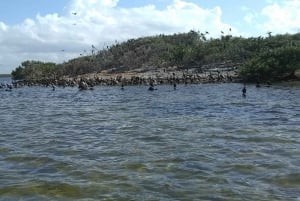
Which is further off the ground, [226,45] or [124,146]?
[226,45]

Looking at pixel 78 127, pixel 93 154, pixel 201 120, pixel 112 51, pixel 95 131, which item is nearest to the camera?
pixel 93 154

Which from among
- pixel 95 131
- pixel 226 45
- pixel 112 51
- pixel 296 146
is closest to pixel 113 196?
pixel 296 146

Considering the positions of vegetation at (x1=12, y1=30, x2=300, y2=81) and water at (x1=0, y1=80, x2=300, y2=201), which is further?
vegetation at (x1=12, y1=30, x2=300, y2=81)

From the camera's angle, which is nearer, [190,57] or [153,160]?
[153,160]

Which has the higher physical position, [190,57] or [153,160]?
[190,57]

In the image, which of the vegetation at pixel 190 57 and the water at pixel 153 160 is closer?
the water at pixel 153 160

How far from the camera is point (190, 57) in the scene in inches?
5197

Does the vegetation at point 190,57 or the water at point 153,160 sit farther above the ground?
the vegetation at point 190,57

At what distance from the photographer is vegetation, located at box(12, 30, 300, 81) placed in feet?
306

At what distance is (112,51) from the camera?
180 m

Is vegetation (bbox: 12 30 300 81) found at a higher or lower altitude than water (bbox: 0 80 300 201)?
higher

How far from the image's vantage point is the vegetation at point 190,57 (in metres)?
93.4

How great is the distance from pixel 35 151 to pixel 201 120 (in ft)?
47.2

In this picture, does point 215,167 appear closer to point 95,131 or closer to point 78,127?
point 95,131
